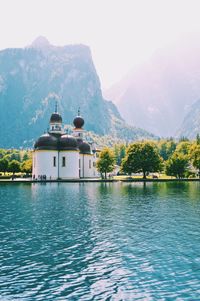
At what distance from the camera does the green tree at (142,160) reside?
120250mm

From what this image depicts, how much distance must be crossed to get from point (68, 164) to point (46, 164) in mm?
7141

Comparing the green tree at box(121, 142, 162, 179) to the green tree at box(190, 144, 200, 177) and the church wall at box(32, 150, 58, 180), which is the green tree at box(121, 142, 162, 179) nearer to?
the green tree at box(190, 144, 200, 177)

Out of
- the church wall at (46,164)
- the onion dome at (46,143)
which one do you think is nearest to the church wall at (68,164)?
the church wall at (46,164)

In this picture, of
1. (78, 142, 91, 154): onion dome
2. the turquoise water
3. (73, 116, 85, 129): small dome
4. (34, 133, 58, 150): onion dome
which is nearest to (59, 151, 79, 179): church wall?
(34, 133, 58, 150): onion dome

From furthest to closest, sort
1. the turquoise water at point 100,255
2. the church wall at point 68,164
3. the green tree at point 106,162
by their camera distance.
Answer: the church wall at point 68,164, the green tree at point 106,162, the turquoise water at point 100,255

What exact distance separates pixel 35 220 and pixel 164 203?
20.9 m

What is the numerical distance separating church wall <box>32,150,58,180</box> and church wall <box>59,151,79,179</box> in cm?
171

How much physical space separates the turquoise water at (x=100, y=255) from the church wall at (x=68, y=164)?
273ft

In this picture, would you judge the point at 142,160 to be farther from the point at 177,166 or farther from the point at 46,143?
the point at 46,143

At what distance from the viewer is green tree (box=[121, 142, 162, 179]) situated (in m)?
120

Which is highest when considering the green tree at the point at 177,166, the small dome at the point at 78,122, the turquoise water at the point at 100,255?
the small dome at the point at 78,122

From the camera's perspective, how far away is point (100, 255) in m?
25.0

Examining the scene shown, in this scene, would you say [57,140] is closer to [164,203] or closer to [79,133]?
[79,133]

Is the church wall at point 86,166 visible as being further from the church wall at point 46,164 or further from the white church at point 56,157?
the church wall at point 46,164
